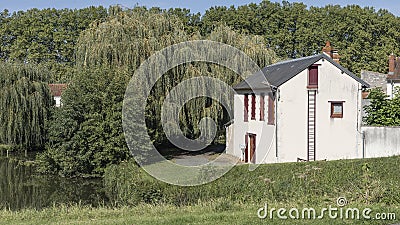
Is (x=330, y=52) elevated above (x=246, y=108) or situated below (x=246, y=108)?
above

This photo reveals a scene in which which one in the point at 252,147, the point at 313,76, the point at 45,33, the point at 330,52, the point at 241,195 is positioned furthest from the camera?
the point at 45,33

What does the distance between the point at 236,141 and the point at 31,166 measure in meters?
9.27

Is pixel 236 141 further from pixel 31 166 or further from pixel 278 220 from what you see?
pixel 278 220

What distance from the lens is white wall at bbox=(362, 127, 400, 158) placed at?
15977 millimetres

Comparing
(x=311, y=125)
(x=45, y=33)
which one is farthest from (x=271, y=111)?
(x=45, y=33)

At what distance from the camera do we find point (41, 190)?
53.0 feet

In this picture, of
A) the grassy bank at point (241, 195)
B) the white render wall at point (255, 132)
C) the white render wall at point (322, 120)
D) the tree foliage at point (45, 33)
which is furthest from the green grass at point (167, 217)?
the tree foliage at point (45, 33)

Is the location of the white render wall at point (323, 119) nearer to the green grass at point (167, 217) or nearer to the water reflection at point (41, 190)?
the water reflection at point (41, 190)

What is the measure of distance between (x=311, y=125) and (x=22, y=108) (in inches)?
515

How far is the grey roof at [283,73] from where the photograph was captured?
652 inches

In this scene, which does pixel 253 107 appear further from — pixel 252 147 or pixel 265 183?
pixel 265 183

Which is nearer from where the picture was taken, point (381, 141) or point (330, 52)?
point (381, 141)

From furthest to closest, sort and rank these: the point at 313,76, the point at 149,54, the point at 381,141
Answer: the point at 149,54 → the point at 313,76 → the point at 381,141

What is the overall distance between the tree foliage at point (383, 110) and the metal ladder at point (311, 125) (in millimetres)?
2300
